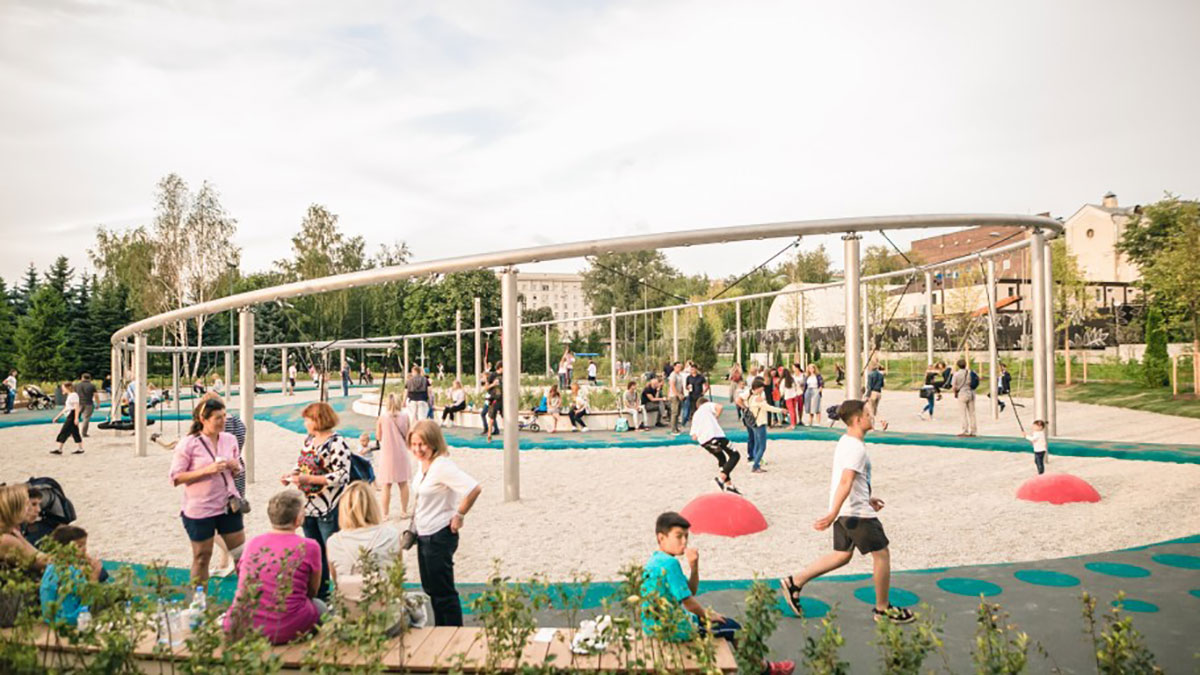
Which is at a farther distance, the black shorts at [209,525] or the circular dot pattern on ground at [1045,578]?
the circular dot pattern on ground at [1045,578]

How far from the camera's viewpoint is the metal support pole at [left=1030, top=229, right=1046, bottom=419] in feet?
44.3

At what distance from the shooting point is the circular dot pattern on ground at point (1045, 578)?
6.21 m

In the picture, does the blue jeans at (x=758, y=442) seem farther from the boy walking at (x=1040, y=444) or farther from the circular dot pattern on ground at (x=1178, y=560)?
the circular dot pattern on ground at (x=1178, y=560)

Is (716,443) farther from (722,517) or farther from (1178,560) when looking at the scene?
(1178,560)

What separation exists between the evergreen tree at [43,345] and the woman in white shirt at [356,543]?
52.1 meters

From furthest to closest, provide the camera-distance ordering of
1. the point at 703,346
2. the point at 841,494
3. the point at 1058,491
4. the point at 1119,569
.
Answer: the point at 703,346, the point at 1058,491, the point at 1119,569, the point at 841,494

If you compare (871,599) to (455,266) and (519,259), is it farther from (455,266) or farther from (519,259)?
(455,266)

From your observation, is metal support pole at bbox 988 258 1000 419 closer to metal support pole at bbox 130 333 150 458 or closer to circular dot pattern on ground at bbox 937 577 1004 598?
circular dot pattern on ground at bbox 937 577 1004 598

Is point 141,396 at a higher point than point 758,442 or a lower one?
higher

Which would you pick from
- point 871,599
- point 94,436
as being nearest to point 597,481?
point 871,599

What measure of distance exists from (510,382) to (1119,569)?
785cm

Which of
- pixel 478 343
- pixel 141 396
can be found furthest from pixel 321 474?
pixel 478 343

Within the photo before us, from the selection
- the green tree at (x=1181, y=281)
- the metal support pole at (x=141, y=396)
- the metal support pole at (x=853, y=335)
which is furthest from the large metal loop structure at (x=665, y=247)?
the green tree at (x=1181, y=281)

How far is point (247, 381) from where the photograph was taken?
12234 mm
